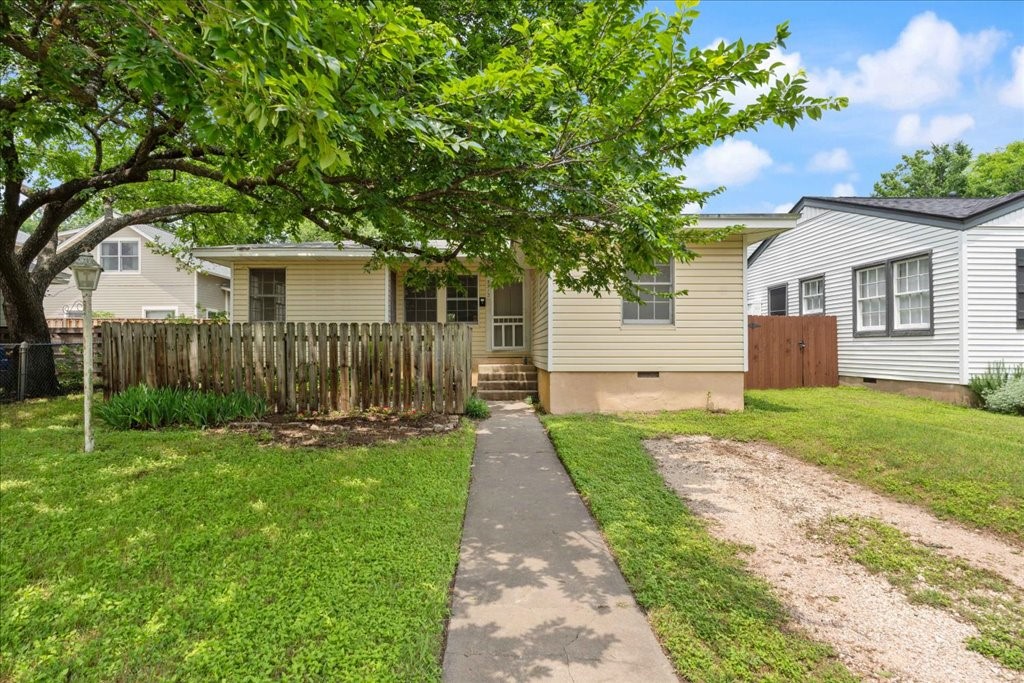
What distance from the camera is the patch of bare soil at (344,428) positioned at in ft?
19.4

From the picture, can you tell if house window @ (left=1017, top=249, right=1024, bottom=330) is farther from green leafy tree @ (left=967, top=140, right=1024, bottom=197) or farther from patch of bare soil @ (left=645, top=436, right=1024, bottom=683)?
green leafy tree @ (left=967, top=140, right=1024, bottom=197)

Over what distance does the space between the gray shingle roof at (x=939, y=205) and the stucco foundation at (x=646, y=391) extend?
5188mm

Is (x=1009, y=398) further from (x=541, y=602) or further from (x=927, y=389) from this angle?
(x=541, y=602)

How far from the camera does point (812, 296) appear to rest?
42.3ft

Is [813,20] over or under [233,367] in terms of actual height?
over

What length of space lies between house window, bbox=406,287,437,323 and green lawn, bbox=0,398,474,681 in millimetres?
7076

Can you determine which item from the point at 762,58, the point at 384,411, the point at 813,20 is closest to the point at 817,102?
the point at 762,58

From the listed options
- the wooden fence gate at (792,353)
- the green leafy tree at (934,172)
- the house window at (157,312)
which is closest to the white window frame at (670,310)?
the wooden fence gate at (792,353)

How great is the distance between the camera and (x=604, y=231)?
478 cm

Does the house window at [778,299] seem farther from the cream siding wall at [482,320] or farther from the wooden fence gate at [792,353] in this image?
the cream siding wall at [482,320]

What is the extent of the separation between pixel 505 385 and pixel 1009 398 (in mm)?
8711

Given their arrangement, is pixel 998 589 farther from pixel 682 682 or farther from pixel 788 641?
pixel 682 682

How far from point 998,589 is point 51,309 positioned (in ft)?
92.0

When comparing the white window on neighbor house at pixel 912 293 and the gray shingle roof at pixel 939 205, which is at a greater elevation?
the gray shingle roof at pixel 939 205
